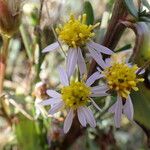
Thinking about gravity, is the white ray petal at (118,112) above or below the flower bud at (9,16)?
below

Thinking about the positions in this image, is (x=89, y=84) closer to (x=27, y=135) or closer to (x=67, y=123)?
(x=67, y=123)

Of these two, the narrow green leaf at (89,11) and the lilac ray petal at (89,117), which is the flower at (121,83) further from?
the narrow green leaf at (89,11)

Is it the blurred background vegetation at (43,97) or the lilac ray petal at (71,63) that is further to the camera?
the blurred background vegetation at (43,97)

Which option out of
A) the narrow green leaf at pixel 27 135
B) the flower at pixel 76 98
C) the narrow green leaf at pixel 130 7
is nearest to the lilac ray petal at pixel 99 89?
the flower at pixel 76 98

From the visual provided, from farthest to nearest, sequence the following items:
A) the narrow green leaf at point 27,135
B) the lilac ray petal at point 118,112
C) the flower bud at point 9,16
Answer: the narrow green leaf at point 27,135
the flower bud at point 9,16
the lilac ray petal at point 118,112

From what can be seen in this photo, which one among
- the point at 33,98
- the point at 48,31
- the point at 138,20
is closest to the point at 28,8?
the point at 48,31

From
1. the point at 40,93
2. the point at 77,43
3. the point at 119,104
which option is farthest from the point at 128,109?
the point at 40,93

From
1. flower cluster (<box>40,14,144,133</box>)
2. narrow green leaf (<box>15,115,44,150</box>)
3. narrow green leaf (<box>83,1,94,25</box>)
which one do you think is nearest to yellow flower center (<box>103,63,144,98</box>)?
flower cluster (<box>40,14,144,133</box>)

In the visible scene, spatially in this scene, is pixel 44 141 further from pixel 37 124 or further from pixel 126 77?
pixel 126 77

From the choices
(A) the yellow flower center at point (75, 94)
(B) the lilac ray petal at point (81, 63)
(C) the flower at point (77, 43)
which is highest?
(C) the flower at point (77, 43)
